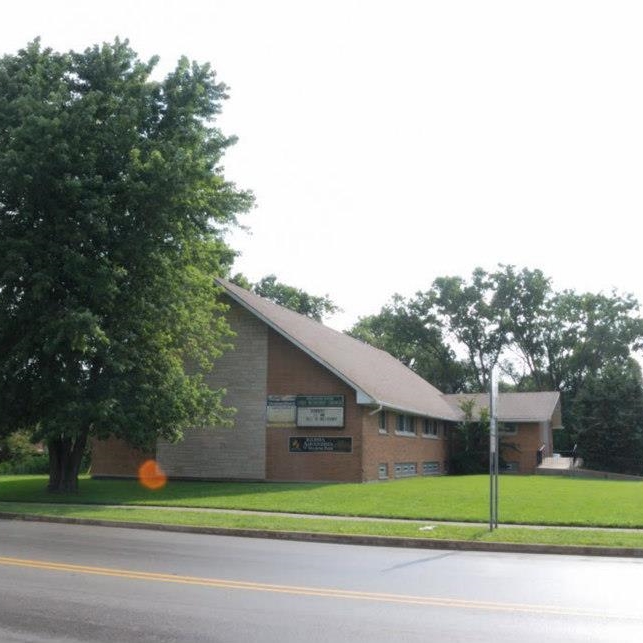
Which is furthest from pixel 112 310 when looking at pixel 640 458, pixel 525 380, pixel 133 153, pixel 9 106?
pixel 525 380

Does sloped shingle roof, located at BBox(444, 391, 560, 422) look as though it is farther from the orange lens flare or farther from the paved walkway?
the paved walkway

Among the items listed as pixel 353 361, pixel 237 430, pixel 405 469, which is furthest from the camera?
pixel 405 469

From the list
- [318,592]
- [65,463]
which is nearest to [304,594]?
[318,592]

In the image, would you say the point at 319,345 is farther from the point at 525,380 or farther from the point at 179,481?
the point at 525,380

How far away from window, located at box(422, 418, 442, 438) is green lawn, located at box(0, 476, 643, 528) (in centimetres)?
1125

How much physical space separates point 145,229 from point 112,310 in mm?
2549

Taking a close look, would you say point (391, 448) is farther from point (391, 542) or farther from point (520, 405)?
point (391, 542)

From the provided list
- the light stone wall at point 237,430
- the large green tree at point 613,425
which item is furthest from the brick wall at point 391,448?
the large green tree at point 613,425

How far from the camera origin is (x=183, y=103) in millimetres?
25812

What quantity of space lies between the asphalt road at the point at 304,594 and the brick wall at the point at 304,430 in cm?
1606

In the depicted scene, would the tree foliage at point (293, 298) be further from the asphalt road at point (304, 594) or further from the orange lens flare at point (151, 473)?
the asphalt road at point (304, 594)

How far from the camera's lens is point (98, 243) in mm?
23656

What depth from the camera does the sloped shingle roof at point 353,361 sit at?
98.4 feet

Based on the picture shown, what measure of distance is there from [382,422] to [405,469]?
432cm
